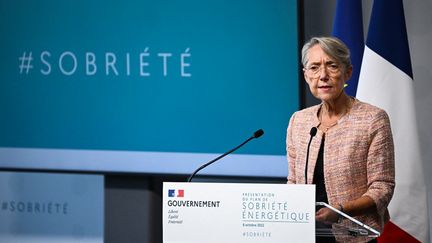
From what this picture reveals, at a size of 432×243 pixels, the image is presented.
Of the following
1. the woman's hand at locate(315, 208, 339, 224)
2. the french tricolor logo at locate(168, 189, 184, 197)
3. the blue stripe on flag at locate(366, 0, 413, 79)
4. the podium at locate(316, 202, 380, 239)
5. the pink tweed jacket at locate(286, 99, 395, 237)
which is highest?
the blue stripe on flag at locate(366, 0, 413, 79)

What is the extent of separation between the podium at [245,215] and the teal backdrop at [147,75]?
6.66ft

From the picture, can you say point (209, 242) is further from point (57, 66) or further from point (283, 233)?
point (57, 66)

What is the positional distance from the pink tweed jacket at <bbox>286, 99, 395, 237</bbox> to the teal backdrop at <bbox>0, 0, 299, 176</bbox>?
5.30 ft

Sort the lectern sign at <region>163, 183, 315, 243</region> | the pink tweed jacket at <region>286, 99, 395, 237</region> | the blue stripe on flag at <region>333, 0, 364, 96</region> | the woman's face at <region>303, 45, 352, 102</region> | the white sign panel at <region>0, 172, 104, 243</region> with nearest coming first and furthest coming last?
the lectern sign at <region>163, 183, 315, 243</region>, the pink tweed jacket at <region>286, 99, 395, 237</region>, the woman's face at <region>303, 45, 352, 102</region>, the blue stripe on flag at <region>333, 0, 364, 96</region>, the white sign panel at <region>0, 172, 104, 243</region>

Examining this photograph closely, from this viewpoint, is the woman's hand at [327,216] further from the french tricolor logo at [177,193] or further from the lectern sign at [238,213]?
the french tricolor logo at [177,193]

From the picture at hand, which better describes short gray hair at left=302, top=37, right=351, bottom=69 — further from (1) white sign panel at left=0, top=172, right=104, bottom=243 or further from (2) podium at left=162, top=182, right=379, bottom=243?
(1) white sign panel at left=0, top=172, right=104, bottom=243

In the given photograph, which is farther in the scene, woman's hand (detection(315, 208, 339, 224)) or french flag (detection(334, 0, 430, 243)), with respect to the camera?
french flag (detection(334, 0, 430, 243))

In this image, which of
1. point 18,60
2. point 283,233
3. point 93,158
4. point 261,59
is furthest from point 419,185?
point 18,60

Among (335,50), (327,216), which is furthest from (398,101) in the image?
(327,216)

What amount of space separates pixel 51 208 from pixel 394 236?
8.28ft

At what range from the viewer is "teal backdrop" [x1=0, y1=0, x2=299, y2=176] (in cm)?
485

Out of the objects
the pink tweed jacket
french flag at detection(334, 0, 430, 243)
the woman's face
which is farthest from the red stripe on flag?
the woman's face

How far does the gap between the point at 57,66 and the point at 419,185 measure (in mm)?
2258

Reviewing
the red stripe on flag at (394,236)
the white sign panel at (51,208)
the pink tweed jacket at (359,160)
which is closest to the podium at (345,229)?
the pink tweed jacket at (359,160)
